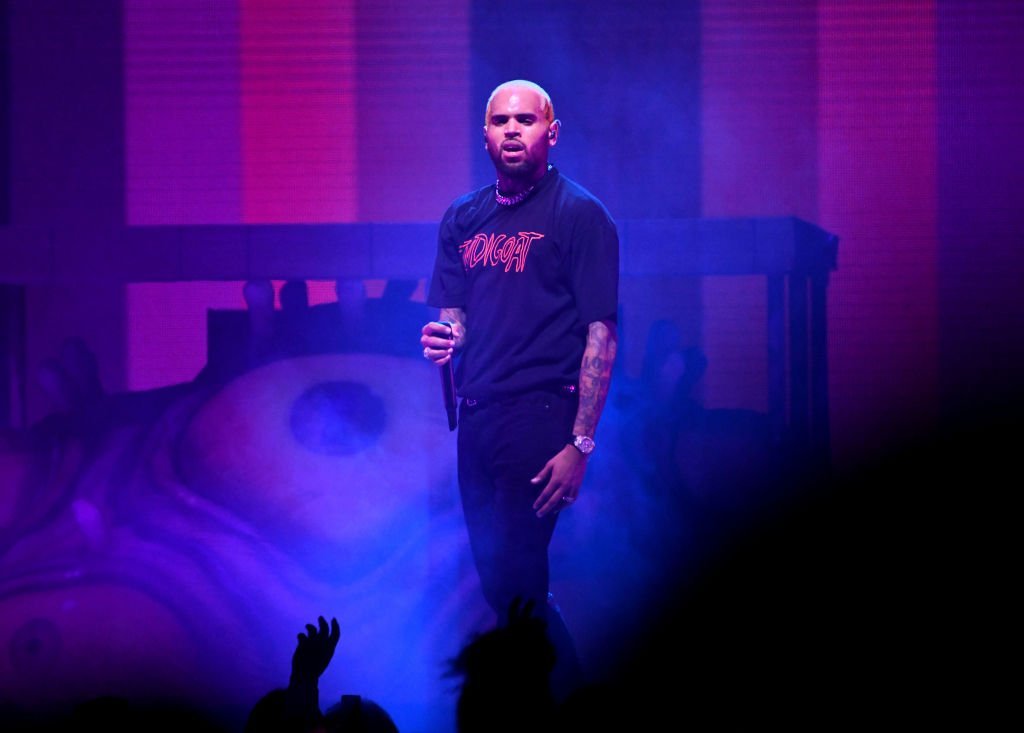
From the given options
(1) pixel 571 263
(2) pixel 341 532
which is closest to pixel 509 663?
(1) pixel 571 263

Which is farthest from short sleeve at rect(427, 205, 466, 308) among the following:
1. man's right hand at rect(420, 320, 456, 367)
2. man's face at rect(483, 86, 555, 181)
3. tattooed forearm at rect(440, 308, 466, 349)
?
man's face at rect(483, 86, 555, 181)

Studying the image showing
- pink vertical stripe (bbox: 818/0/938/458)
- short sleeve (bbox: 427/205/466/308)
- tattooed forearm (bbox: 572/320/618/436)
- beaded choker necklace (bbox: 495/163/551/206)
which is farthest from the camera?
pink vertical stripe (bbox: 818/0/938/458)

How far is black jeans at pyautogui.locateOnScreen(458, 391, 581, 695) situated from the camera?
281 cm

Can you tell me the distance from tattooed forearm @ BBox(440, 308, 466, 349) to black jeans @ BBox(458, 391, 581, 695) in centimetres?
19

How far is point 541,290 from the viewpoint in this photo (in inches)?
111

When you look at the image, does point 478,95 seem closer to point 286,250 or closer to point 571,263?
point 286,250

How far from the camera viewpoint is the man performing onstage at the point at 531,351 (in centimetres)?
277

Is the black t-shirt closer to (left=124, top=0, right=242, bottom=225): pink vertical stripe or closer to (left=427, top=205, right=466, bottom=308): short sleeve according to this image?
(left=427, top=205, right=466, bottom=308): short sleeve

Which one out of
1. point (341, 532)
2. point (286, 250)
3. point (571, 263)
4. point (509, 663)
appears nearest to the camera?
point (509, 663)

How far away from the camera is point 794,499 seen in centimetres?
373

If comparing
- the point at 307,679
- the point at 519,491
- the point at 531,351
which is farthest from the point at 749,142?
the point at 307,679

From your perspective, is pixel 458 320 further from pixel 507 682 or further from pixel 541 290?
pixel 507 682

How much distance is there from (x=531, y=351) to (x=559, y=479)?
0.35 m

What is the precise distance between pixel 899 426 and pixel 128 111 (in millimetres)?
3152
